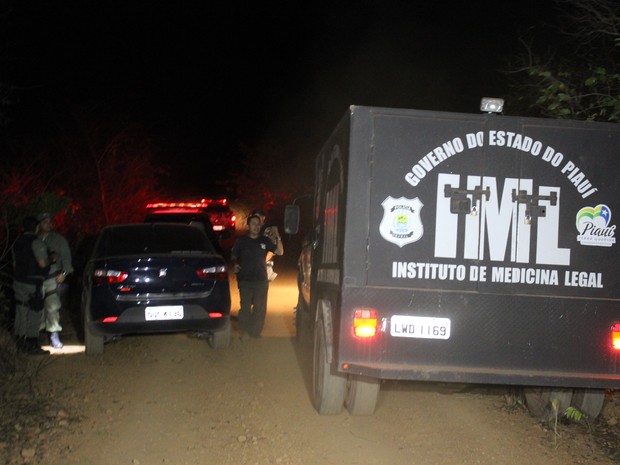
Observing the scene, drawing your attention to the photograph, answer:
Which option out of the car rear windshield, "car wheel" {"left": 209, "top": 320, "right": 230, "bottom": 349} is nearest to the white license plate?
the car rear windshield

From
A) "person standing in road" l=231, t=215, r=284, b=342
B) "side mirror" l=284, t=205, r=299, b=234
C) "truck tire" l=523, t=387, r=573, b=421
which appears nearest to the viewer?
"truck tire" l=523, t=387, r=573, b=421

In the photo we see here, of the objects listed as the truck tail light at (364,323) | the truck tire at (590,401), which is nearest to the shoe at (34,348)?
the truck tail light at (364,323)

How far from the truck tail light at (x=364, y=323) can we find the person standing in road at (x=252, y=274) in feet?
14.2

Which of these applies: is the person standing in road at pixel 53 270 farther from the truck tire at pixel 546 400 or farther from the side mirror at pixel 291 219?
the truck tire at pixel 546 400

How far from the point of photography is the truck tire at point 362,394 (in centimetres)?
619

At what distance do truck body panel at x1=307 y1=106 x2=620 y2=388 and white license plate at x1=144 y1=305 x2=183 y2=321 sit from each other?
3321mm

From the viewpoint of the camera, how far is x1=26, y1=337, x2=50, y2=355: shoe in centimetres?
869

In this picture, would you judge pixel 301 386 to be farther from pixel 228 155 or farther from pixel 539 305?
pixel 228 155

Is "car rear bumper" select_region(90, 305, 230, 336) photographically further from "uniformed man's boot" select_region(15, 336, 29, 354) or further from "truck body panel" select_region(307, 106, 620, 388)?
"truck body panel" select_region(307, 106, 620, 388)

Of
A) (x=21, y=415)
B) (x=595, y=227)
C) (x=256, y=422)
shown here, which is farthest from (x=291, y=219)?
(x=595, y=227)

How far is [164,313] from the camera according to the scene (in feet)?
27.2

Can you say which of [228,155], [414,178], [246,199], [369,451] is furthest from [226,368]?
[228,155]

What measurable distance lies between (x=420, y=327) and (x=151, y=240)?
15.3 feet

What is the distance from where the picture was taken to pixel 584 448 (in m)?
5.80
